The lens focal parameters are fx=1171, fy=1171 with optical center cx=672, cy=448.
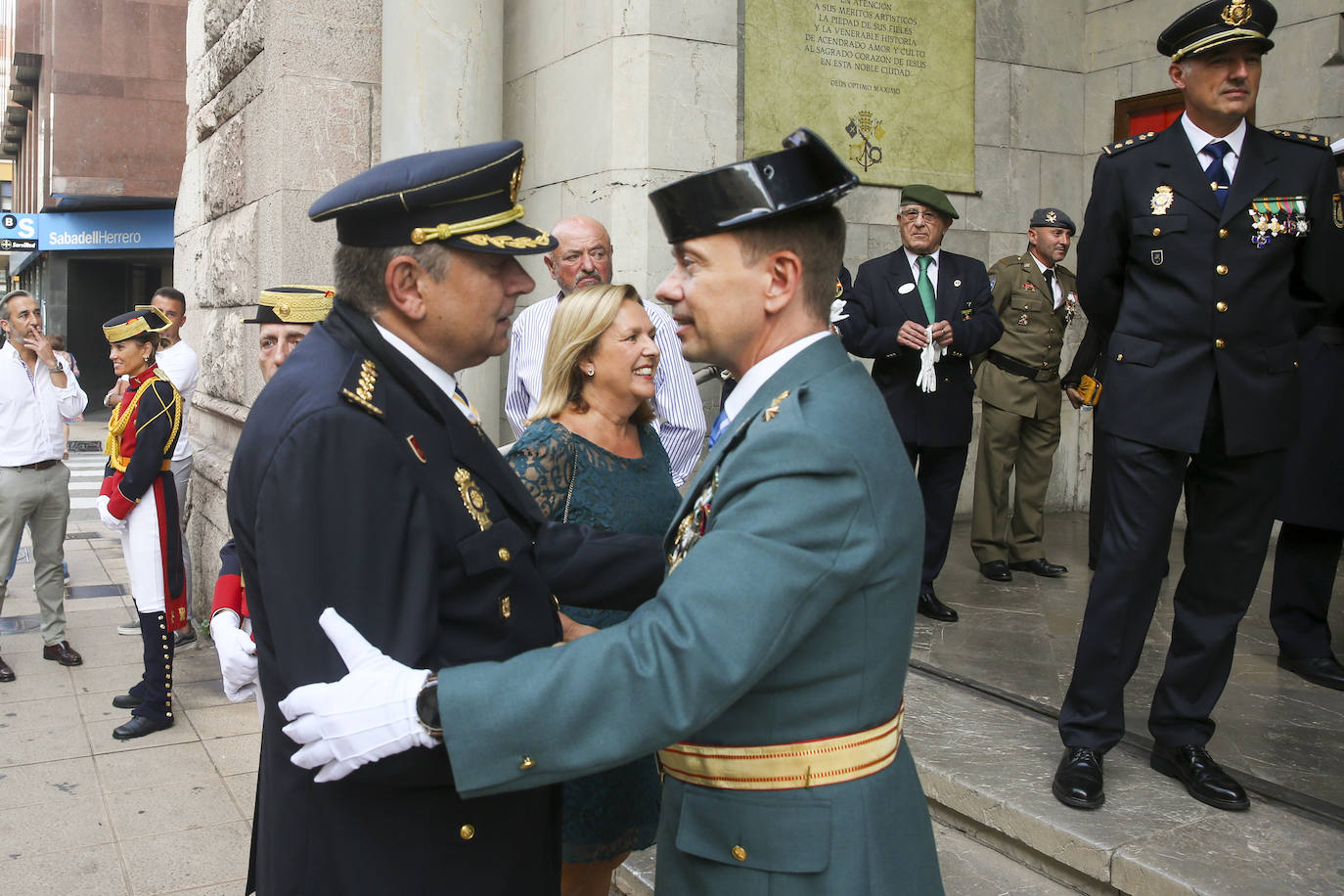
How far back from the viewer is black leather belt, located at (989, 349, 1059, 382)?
669 cm

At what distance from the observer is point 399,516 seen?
1.60 metres

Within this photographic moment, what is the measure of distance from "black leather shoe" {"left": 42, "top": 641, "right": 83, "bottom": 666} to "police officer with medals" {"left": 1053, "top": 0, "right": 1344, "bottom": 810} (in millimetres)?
5635

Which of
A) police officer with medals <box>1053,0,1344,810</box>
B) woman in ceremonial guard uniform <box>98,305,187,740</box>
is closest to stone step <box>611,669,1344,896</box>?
police officer with medals <box>1053,0,1344,810</box>

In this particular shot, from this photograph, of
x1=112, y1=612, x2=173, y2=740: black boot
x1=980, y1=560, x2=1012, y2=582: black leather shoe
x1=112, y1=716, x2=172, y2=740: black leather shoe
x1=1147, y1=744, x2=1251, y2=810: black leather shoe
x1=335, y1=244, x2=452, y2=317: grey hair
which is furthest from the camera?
x1=980, y1=560, x2=1012, y2=582: black leather shoe

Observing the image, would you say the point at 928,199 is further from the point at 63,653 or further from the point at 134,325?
the point at 63,653

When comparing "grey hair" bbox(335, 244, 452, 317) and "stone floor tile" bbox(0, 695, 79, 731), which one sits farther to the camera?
"stone floor tile" bbox(0, 695, 79, 731)

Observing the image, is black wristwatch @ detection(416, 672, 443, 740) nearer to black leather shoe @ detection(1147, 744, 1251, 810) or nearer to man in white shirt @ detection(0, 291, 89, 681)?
black leather shoe @ detection(1147, 744, 1251, 810)

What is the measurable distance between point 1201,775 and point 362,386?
263cm

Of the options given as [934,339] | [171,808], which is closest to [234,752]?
[171,808]

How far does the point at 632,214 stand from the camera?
5789mm

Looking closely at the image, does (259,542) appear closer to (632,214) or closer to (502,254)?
(502,254)

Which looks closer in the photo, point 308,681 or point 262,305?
point 308,681

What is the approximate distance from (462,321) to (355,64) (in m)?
5.22

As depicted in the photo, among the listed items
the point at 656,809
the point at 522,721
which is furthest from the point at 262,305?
the point at 522,721
